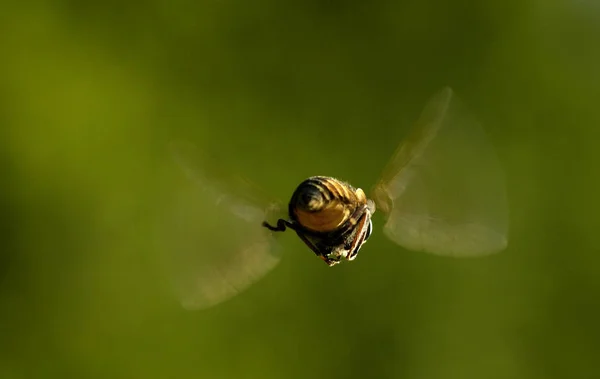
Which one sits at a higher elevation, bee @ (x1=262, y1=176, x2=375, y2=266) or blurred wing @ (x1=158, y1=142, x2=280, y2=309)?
bee @ (x1=262, y1=176, x2=375, y2=266)

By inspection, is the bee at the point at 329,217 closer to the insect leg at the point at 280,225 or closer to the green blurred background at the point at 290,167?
the insect leg at the point at 280,225

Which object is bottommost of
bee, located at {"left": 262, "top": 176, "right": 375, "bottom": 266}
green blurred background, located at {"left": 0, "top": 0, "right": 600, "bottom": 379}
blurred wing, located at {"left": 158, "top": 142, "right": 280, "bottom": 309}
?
green blurred background, located at {"left": 0, "top": 0, "right": 600, "bottom": 379}

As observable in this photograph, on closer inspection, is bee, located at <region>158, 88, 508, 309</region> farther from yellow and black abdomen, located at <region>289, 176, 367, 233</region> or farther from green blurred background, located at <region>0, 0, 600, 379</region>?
green blurred background, located at <region>0, 0, 600, 379</region>

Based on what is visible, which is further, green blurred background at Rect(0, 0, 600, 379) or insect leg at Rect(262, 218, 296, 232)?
green blurred background at Rect(0, 0, 600, 379)

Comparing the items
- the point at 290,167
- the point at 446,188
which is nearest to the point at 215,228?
the point at 446,188

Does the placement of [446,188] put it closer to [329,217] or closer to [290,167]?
[329,217]

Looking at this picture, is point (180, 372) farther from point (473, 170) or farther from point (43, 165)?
point (473, 170)

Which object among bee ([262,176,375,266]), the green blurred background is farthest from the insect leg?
the green blurred background

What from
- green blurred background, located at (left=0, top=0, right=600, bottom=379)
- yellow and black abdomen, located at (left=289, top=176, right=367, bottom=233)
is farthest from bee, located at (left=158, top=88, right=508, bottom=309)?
green blurred background, located at (left=0, top=0, right=600, bottom=379)
